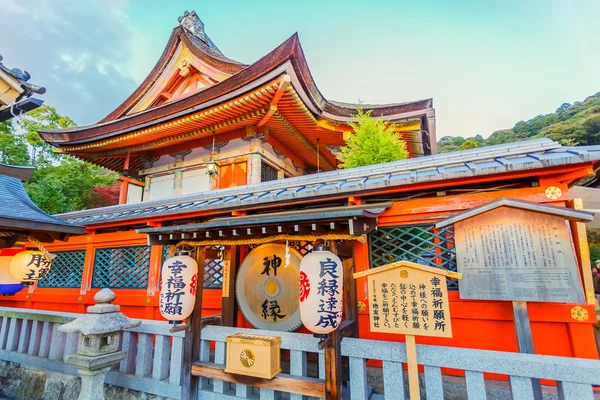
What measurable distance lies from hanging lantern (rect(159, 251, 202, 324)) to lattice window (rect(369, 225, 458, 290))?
284 centimetres

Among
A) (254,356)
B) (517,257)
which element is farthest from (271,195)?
(517,257)

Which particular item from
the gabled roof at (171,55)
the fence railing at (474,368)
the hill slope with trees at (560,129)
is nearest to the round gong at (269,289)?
the fence railing at (474,368)

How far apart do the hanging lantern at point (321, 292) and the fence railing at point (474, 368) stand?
493 mm

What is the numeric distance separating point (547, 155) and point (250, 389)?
5059 mm

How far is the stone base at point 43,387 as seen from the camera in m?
4.68

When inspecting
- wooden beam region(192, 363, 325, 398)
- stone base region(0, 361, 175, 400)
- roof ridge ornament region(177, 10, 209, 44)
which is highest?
roof ridge ornament region(177, 10, 209, 44)

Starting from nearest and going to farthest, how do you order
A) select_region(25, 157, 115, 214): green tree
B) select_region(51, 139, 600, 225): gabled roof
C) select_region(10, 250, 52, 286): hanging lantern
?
select_region(51, 139, 600, 225): gabled roof < select_region(10, 250, 52, 286): hanging lantern < select_region(25, 157, 115, 214): green tree

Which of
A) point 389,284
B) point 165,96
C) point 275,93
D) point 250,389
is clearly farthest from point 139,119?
point 389,284

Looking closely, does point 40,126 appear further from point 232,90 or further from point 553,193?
point 553,193

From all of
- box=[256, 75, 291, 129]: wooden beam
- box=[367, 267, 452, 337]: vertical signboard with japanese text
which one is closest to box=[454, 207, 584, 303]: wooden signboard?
box=[367, 267, 452, 337]: vertical signboard with japanese text

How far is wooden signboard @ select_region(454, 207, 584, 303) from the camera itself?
3.08 meters

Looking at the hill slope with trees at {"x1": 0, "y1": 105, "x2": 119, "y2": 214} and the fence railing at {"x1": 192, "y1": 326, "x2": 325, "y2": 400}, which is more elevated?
the hill slope with trees at {"x1": 0, "y1": 105, "x2": 119, "y2": 214}

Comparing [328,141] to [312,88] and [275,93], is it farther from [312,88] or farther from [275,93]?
[275,93]

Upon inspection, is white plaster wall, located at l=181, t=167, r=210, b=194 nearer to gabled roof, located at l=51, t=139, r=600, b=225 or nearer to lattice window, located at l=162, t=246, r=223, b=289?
gabled roof, located at l=51, t=139, r=600, b=225
